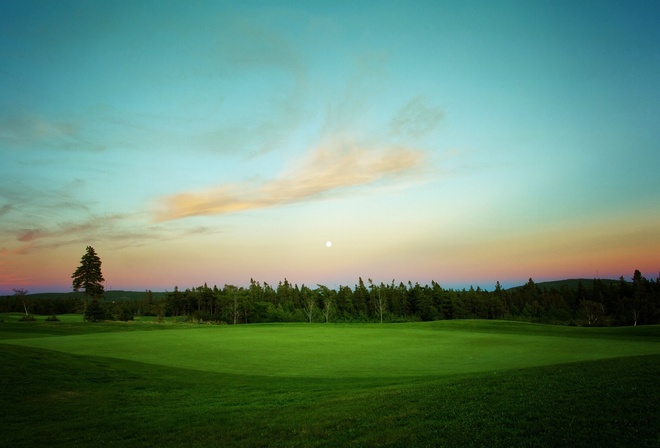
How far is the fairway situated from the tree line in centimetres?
7030

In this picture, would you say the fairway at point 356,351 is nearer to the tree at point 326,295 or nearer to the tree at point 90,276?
the tree at point 90,276

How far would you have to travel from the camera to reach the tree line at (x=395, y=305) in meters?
115

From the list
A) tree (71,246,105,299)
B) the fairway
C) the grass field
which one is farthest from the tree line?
the grass field

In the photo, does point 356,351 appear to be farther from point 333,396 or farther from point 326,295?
point 326,295

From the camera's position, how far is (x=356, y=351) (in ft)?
96.9

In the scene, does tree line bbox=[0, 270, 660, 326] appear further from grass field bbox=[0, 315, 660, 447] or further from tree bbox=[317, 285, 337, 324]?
grass field bbox=[0, 315, 660, 447]

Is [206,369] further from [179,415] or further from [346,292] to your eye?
[346,292]

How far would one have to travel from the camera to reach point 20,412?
1461 cm

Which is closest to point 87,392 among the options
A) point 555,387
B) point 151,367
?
point 151,367

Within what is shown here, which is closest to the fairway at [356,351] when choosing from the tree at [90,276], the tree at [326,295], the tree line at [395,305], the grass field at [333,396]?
the grass field at [333,396]

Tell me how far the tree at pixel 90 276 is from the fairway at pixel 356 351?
54643mm

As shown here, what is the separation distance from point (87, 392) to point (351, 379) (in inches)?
523

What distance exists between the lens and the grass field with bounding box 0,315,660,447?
9.36 m

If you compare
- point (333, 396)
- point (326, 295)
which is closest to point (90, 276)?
point (326, 295)
